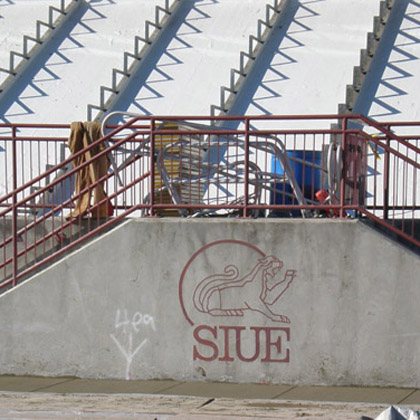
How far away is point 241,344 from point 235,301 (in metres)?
0.46

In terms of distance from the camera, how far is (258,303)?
11.4 meters

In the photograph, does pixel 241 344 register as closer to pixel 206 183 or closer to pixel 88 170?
pixel 206 183

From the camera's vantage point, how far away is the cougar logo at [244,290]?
37.4ft

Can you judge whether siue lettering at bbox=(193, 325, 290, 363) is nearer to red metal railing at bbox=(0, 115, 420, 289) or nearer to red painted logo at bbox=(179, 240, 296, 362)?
red painted logo at bbox=(179, 240, 296, 362)

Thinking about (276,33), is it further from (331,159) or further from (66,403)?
(66,403)

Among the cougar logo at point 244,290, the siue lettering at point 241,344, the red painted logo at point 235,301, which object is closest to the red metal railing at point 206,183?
the red painted logo at point 235,301

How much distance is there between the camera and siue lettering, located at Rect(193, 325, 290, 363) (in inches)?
448

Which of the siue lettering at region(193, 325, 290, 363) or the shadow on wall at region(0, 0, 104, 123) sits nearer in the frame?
the siue lettering at region(193, 325, 290, 363)

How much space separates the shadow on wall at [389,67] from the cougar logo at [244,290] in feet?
26.1

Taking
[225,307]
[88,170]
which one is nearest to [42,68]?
[88,170]

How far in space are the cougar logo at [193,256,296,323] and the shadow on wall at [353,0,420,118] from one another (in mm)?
7951

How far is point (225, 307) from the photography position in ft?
37.7

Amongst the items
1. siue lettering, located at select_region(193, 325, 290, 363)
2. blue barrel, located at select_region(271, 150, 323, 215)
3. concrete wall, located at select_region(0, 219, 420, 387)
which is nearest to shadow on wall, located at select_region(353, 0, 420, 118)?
blue barrel, located at select_region(271, 150, 323, 215)

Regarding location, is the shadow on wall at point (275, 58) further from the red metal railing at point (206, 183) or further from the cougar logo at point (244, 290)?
the cougar logo at point (244, 290)
